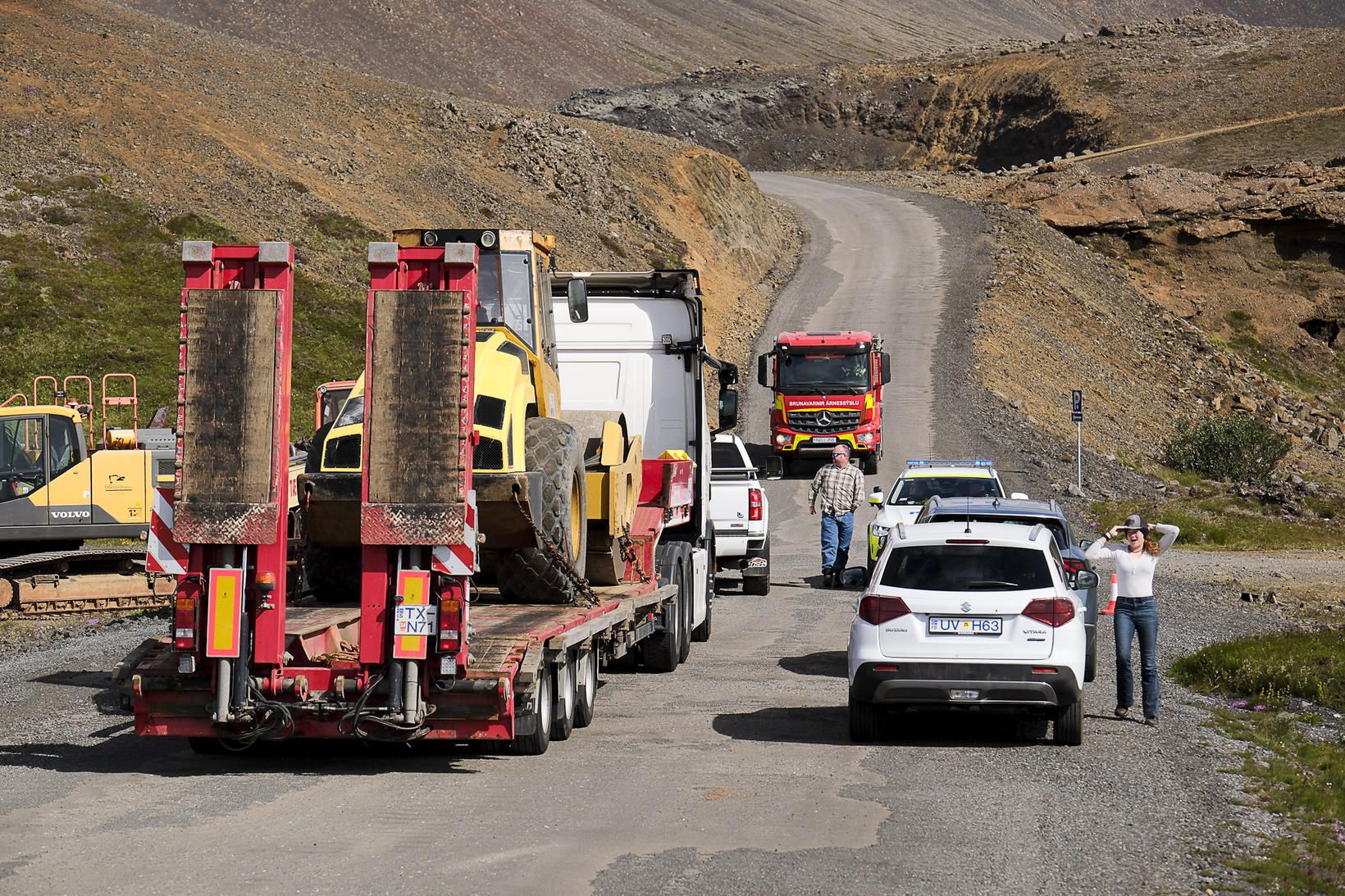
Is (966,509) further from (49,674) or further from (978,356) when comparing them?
(978,356)

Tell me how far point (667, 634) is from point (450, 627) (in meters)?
5.71

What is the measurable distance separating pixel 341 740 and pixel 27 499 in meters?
10.4

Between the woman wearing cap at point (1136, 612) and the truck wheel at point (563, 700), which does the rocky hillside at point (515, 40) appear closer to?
the woman wearing cap at point (1136, 612)

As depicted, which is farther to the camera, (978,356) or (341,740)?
(978,356)

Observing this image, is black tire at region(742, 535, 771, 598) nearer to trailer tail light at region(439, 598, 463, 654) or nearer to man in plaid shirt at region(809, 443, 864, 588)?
man in plaid shirt at region(809, 443, 864, 588)

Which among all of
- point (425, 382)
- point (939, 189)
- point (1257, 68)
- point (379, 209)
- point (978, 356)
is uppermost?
point (1257, 68)

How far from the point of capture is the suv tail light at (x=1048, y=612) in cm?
1126

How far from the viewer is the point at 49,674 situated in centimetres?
1471

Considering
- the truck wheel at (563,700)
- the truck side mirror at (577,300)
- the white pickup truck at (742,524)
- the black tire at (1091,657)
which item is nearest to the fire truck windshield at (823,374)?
the white pickup truck at (742,524)

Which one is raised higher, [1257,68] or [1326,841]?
[1257,68]

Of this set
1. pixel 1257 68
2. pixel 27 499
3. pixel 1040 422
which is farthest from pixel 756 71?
pixel 27 499

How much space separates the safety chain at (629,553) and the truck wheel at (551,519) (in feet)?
5.27

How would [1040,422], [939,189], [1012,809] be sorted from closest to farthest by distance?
[1012,809]
[1040,422]
[939,189]

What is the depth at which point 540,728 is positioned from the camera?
35.4 ft
